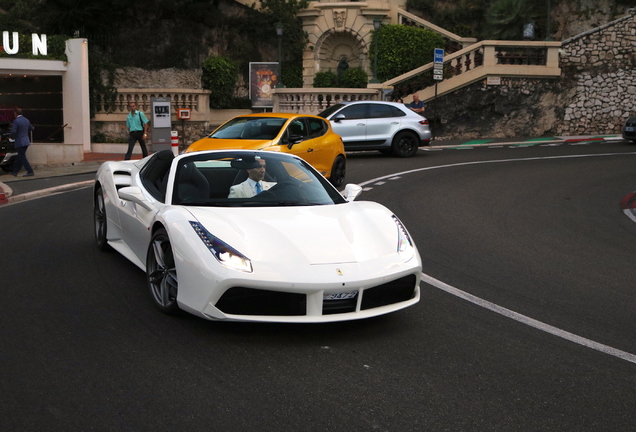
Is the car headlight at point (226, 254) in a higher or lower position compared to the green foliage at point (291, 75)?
lower

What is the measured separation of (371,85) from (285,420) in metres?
26.6

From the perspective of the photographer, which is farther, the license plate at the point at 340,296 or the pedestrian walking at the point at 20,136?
the pedestrian walking at the point at 20,136

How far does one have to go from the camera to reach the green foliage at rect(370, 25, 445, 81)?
35875 mm

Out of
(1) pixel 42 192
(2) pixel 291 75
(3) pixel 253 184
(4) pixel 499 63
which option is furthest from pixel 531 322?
(2) pixel 291 75

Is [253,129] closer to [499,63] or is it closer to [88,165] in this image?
[88,165]

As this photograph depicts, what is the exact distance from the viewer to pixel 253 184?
22.4 feet

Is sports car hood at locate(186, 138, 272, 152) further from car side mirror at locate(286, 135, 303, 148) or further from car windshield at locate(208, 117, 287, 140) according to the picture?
car side mirror at locate(286, 135, 303, 148)

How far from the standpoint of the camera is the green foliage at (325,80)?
120 ft

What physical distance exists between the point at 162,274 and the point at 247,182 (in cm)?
125

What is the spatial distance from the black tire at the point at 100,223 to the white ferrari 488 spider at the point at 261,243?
974mm

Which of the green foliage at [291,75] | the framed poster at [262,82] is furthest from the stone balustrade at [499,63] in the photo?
the green foliage at [291,75]

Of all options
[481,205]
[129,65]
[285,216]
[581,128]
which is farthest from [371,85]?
[285,216]

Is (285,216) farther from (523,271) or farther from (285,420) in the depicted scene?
(523,271)

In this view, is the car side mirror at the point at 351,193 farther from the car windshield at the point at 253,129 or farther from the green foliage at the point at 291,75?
the green foliage at the point at 291,75
